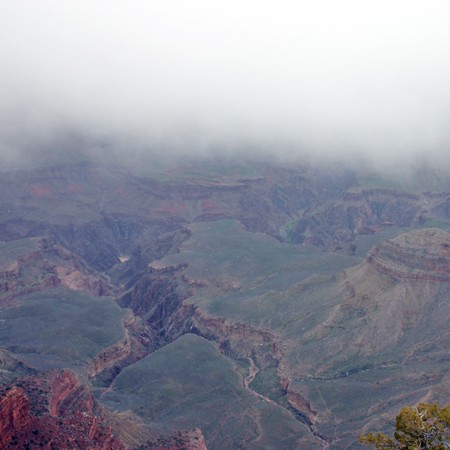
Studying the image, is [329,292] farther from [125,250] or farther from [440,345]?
[125,250]

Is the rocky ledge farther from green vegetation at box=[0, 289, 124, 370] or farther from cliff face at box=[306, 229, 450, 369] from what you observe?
green vegetation at box=[0, 289, 124, 370]

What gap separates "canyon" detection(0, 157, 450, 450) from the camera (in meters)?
68.8

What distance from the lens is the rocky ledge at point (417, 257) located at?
316 ft

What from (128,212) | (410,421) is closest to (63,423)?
(410,421)

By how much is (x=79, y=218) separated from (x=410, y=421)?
6052 inches

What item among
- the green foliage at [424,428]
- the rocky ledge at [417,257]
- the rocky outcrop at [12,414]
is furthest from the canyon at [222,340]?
the green foliage at [424,428]

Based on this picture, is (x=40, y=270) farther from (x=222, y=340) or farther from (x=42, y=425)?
(x=42, y=425)

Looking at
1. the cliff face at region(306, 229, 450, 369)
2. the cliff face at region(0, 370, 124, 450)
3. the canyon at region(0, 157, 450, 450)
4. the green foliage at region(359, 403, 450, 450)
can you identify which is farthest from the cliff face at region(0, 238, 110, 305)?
the green foliage at region(359, 403, 450, 450)

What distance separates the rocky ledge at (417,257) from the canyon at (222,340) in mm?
197

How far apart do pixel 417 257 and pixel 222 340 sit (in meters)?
30.0

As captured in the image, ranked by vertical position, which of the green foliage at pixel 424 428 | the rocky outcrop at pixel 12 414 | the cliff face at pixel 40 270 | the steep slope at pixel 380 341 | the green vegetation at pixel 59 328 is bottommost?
the cliff face at pixel 40 270

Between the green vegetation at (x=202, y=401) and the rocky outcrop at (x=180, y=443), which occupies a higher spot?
the rocky outcrop at (x=180, y=443)

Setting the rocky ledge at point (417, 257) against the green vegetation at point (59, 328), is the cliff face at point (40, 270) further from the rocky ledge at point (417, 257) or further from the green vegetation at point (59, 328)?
the rocky ledge at point (417, 257)

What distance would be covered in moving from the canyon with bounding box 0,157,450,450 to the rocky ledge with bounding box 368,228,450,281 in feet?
0.65
